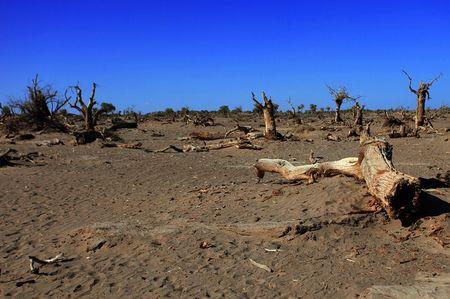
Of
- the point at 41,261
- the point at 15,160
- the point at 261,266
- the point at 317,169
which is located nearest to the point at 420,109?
the point at 317,169

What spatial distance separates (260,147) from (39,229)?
10.6 m

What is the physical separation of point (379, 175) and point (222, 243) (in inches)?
84.2

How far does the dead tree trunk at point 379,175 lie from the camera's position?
5.79 metres

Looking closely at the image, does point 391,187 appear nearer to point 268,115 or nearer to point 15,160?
point 15,160

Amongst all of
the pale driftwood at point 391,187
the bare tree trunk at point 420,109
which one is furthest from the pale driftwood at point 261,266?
the bare tree trunk at point 420,109

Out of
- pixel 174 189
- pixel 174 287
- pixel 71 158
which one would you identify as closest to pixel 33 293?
pixel 174 287

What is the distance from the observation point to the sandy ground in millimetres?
4910

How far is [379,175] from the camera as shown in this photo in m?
6.27

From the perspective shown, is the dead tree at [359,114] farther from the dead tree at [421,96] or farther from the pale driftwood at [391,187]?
the pale driftwood at [391,187]

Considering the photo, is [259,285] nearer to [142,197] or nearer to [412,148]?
[142,197]

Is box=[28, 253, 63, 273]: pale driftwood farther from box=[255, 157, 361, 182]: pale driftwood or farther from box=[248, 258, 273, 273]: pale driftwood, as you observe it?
box=[255, 157, 361, 182]: pale driftwood

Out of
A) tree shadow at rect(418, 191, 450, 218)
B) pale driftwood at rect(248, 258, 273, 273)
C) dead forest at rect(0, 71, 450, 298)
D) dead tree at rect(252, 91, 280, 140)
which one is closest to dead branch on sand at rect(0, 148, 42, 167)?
dead forest at rect(0, 71, 450, 298)

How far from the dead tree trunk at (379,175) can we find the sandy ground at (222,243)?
0.21 metres

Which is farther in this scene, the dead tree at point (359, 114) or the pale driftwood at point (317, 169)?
the dead tree at point (359, 114)
